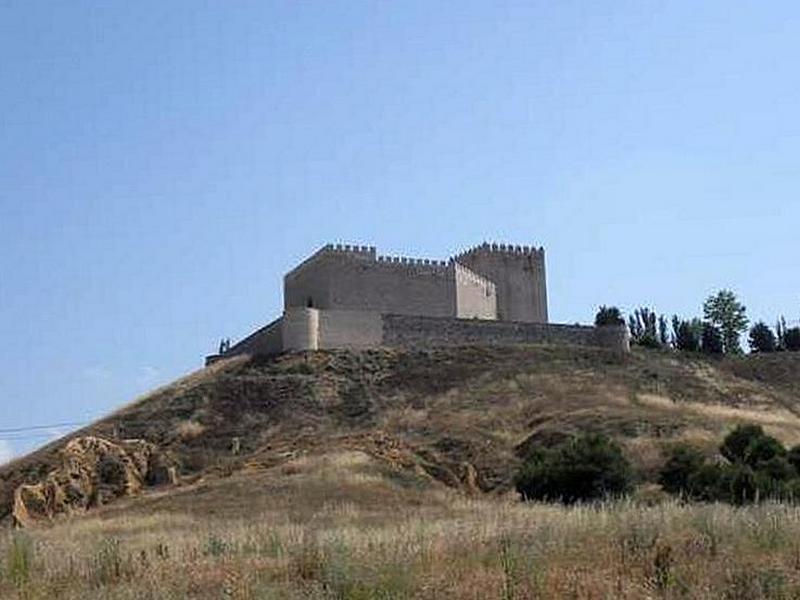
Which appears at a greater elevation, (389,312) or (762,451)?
(389,312)

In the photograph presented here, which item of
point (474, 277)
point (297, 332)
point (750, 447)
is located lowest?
point (750, 447)

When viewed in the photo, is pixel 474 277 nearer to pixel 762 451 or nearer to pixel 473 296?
pixel 473 296

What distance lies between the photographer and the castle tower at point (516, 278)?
218ft

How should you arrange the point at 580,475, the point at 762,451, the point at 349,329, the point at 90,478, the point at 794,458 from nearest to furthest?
the point at 580,475 → the point at 794,458 → the point at 762,451 → the point at 90,478 → the point at 349,329

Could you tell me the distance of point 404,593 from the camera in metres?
9.23

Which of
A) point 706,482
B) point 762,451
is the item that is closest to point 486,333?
point 762,451

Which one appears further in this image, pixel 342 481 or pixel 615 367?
pixel 615 367

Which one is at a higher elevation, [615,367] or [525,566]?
[615,367]

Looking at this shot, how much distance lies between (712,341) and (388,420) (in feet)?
98.6

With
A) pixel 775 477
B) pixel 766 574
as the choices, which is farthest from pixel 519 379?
pixel 766 574

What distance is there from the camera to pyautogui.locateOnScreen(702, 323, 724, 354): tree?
68875mm

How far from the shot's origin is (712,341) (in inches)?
2758

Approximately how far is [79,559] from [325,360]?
137ft

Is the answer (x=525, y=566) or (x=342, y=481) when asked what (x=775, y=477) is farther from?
(x=525, y=566)
